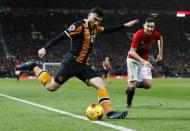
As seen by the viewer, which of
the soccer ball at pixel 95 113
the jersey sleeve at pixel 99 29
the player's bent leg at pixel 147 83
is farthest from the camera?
the player's bent leg at pixel 147 83

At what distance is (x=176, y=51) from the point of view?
64.9 metres

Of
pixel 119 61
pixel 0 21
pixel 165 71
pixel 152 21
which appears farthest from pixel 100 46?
pixel 152 21

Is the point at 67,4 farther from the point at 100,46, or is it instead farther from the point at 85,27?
the point at 85,27

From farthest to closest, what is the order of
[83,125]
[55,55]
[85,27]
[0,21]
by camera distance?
[0,21]
[55,55]
[85,27]
[83,125]

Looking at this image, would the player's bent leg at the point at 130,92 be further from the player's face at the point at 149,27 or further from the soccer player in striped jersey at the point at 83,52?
the soccer player in striped jersey at the point at 83,52

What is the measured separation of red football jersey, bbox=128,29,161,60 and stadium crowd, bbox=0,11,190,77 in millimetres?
42895

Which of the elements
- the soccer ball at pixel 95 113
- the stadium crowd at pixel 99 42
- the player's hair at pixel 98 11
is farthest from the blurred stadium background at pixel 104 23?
the soccer ball at pixel 95 113

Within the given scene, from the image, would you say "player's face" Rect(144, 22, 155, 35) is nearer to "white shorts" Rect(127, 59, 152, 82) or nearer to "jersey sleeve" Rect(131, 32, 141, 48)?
"jersey sleeve" Rect(131, 32, 141, 48)

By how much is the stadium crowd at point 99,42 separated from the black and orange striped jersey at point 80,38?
4548cm

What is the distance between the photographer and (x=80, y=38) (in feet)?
33.6

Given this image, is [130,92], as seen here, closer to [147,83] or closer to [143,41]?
[147,83]

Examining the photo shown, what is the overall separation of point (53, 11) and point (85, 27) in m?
54.7

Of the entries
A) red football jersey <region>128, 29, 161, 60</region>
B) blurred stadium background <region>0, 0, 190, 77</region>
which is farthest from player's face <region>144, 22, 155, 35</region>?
blurred stadium background <region>0, 0, 190, 77</region>

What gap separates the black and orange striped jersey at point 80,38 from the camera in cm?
1009
